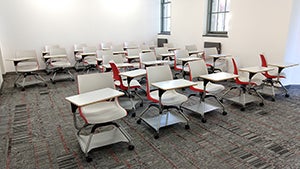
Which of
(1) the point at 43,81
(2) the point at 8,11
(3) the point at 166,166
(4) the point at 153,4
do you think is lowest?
(3) the point at 166,166

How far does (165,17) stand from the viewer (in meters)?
9.20

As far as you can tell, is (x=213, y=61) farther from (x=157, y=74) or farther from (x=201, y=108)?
(x=157, y=74)

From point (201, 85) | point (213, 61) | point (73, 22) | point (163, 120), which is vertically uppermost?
point (73, 22)

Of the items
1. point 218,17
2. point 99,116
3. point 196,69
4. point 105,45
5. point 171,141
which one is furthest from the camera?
point 105,45

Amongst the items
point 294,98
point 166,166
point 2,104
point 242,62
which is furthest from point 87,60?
point 294,98

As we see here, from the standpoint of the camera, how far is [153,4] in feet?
29.5

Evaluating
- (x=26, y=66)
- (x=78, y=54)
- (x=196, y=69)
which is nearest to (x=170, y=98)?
(x=196, y=69)

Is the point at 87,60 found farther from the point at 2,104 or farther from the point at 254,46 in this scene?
the point at 254,46

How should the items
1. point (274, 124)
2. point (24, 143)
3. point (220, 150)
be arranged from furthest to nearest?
point (274, 124)
point (24, 143)
point (220, 150)

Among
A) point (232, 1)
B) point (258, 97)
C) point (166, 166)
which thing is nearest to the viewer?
point (166, 166)

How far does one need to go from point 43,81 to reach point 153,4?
544 centimetres

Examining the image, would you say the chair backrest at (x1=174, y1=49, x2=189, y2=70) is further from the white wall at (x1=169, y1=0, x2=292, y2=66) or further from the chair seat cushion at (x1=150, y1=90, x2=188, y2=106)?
the chair seat cushion at (x1=150, y1=90, x2=188, y2=106)

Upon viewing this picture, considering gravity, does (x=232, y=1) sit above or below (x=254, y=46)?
above

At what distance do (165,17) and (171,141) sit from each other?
7241mm
